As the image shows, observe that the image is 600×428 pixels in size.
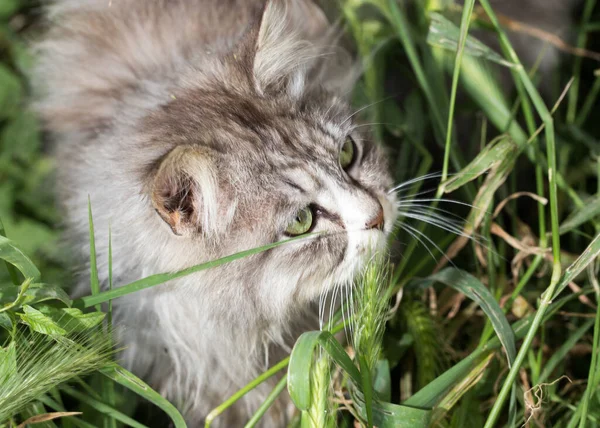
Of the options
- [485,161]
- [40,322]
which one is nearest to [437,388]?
[485,161]

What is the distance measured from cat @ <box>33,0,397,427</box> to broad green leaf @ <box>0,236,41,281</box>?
0.21 m

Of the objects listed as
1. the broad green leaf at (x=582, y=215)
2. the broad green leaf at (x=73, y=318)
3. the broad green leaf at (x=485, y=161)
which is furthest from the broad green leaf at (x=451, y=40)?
the broad green leaf at (x=73, y=318)

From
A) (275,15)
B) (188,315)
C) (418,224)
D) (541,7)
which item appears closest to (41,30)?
(275,15)

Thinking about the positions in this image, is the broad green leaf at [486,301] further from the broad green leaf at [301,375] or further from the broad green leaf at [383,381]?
the broad green leaf at [301,375]

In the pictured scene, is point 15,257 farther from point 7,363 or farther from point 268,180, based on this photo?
point 268,180

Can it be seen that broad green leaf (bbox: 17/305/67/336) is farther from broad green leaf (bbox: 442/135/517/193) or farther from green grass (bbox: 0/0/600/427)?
broad green leaf (bbox: 442/135/517/193)

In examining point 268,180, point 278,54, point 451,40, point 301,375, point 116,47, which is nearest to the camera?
point 301,375

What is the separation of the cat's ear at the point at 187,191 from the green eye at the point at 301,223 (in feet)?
0.51

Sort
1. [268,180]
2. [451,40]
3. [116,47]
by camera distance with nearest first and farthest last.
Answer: [268,180] → [451,40] → [116,47]

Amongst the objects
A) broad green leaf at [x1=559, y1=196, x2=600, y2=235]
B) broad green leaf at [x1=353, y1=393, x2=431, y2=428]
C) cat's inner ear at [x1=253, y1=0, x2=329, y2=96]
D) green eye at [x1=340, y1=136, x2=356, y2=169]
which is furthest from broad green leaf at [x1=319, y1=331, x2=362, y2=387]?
broad green leaf at [x1=559, y1=196, x2=600, y2=235]

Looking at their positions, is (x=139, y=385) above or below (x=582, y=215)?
above

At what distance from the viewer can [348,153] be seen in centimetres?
143

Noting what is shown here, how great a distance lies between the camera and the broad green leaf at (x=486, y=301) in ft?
4.37

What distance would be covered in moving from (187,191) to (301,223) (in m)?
0.25
